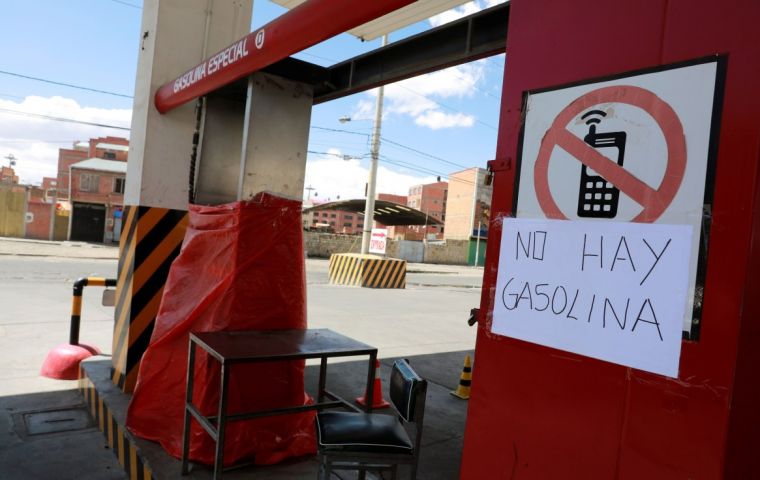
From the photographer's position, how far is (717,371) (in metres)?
1.11

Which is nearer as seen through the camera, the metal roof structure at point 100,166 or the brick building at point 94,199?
the brick building at point 94,199

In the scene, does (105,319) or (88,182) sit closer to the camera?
(105,319)

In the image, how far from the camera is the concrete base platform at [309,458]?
3.03 meters

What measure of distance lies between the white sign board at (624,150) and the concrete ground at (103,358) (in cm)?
244

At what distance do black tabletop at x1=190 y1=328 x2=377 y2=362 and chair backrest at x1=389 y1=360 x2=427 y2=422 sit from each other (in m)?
0.41

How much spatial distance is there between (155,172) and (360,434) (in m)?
3.05

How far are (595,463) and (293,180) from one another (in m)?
2.85

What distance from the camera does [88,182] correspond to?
3534 centimetres

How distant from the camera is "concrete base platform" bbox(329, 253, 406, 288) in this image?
16.2 metres

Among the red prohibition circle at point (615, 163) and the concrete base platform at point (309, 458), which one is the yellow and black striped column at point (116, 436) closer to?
the concrete base platform at point (309, 458)

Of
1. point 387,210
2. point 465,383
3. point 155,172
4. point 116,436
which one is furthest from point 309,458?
point 387,210

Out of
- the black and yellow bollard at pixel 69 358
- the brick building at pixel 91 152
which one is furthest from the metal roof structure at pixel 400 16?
the brick building at pixel 91 152

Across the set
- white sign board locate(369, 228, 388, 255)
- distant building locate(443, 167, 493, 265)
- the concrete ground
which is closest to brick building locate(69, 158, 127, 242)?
white sign board locate(369, 228, 388, 255)

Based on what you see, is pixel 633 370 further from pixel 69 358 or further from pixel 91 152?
pixel 91 152
